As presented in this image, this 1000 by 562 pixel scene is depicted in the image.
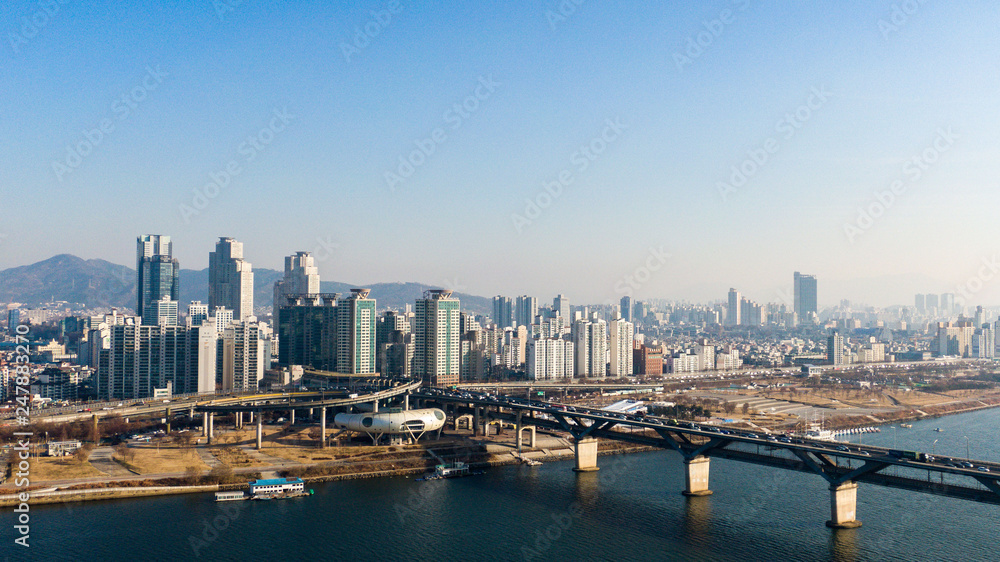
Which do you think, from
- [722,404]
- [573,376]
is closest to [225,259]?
[573,376]

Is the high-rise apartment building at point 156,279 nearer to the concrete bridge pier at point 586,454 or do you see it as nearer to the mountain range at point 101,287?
the mountain range at point 101,287

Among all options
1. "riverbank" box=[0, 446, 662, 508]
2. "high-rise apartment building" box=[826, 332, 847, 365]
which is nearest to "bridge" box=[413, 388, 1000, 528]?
"riverbank" box=[0, 446, 662, 508]

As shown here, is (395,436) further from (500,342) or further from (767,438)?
(500,342)

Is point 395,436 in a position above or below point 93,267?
below

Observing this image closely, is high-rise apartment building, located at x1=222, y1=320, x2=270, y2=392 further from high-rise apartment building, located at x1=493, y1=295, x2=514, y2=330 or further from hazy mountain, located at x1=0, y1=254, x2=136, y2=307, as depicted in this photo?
hazy mountain, located at x1=0, y1=254, x2=136, y2=307

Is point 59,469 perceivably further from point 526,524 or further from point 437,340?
point 437,340

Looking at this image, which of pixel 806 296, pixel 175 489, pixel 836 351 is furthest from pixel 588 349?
pixel 806 296

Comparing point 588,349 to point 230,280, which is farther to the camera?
point 230,280
